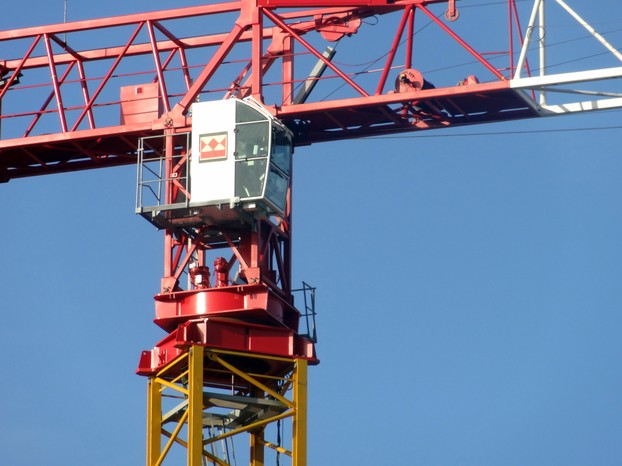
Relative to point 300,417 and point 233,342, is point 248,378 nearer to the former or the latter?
point 233,342

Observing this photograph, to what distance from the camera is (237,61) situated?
69188mm

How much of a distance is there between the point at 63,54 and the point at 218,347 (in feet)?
40.0

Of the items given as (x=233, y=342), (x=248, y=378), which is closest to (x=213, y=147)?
(x=233, y=342)

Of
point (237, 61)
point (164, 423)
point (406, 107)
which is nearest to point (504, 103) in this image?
point (406, 107)

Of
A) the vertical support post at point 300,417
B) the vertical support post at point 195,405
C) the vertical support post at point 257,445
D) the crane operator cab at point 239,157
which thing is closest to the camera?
the vertical support post at point 195,405

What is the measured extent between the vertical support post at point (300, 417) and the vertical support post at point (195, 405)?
2816 millimetres

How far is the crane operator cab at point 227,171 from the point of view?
215 ft

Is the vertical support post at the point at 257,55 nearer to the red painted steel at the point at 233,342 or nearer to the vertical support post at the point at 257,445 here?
the red painted steel at the point at 233,342

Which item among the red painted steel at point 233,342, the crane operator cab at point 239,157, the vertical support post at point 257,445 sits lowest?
the vertical support post at point 257,445

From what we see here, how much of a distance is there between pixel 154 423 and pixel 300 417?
4050mm

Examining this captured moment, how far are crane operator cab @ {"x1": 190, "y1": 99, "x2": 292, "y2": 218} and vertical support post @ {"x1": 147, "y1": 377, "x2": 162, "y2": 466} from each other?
17.6ft

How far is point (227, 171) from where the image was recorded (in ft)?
216

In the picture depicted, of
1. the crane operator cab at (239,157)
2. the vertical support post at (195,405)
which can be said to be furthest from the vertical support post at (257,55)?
the vertical support post at (195,405)

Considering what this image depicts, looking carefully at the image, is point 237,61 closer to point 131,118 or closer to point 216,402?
point 131,118
